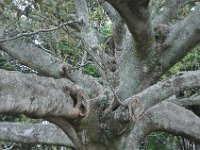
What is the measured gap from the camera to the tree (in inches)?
117

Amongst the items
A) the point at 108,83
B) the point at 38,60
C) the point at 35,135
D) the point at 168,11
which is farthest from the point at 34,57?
the point at 168,11

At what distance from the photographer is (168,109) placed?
464cm

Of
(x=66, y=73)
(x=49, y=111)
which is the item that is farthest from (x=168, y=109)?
(x=49, y=111)

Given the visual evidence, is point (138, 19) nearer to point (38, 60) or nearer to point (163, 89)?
point (163, 89)

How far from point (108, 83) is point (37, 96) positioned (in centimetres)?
82

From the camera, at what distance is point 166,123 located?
14.9ft

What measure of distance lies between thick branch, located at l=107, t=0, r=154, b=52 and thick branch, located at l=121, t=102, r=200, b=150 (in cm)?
86

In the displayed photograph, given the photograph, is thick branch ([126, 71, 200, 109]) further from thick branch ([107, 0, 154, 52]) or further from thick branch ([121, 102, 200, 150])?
thick branch ([121, 102, 200, 150])

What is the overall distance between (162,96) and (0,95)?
5.35 feet

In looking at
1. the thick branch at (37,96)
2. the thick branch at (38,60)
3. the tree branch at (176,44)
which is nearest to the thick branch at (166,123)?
the tree branch at (176,44)

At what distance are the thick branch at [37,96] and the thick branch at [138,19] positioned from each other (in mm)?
660

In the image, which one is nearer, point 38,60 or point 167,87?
point 167,87

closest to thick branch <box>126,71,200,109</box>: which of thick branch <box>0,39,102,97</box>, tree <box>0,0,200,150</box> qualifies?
tree <box>0,0,200,150</box>

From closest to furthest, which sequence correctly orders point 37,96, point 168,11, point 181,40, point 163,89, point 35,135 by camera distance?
point 37,96, point 163,89, point 181,40, point 168,11, point 35,135
